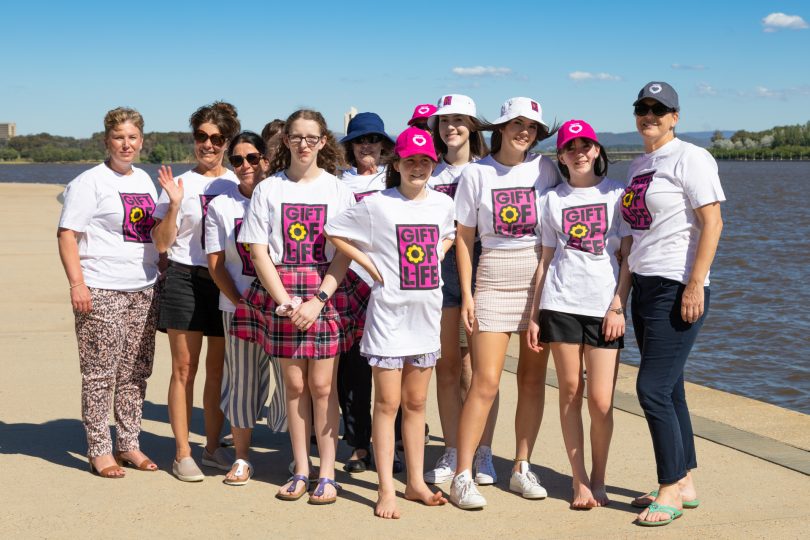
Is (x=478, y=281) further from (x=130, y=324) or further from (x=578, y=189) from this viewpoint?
(x=130, y=324)

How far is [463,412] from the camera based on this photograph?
5156 millimetres

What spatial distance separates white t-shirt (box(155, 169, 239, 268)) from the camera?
5426 mm

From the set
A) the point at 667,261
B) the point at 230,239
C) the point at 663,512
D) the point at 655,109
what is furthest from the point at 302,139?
the point at 663,512

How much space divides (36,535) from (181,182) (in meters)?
2.00

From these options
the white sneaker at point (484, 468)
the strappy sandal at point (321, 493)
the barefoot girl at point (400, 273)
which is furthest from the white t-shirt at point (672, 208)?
the strappy sandal at point (321, 493)

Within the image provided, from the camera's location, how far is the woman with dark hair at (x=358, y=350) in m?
5.70

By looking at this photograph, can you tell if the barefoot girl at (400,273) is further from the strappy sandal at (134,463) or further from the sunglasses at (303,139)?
the strappy sandal at (134,463)

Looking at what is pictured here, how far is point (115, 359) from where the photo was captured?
5.48 metres

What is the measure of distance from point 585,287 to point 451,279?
0.83m

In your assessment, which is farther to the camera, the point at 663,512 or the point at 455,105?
the point at 455,105

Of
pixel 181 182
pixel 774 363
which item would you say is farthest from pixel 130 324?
pixel 774 363

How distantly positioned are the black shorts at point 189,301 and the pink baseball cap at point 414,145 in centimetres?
137

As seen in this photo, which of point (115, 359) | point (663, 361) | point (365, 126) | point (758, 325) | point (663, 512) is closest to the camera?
point (663, 512)

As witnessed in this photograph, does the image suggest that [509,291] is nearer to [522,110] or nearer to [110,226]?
[522,110]
